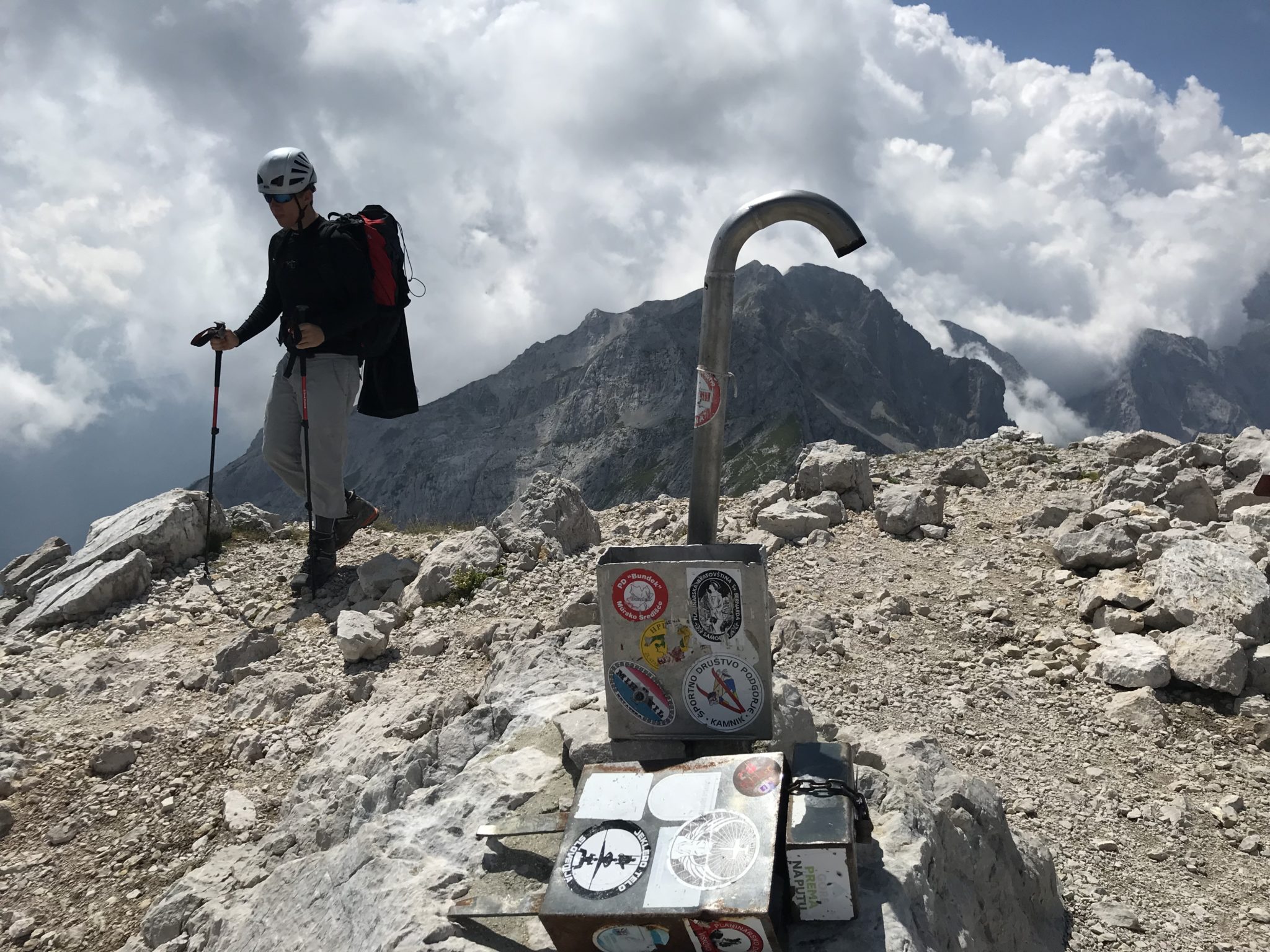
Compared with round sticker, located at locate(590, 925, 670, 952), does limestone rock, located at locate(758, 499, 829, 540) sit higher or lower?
higher

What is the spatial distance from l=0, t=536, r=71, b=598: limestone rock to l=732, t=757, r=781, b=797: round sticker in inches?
344

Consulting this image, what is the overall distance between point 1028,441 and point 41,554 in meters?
15.9

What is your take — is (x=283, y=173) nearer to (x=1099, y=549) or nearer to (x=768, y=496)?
(x=768, y=496)

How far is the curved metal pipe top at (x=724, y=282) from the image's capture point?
4137mm

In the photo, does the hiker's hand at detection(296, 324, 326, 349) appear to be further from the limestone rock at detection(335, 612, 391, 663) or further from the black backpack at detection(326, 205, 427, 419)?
the limestone rock at detection(335, 612, 391, 663)

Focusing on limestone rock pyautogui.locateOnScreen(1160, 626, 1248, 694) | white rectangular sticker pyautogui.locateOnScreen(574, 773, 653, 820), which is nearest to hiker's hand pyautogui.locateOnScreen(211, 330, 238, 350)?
white rectangular sticker pyautogui.locateOnScreen(574, 773, 653, 820)

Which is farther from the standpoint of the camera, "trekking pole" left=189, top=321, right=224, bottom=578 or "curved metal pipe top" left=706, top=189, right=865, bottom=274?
"trekking pole" left=189, top=321, right=224, bottom=578

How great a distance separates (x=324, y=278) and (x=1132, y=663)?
694 cm

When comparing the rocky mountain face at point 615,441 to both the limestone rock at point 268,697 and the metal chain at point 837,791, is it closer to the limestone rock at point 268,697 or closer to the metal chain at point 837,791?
the limestone rock at point 268,697

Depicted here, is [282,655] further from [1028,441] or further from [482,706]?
[1028,441]

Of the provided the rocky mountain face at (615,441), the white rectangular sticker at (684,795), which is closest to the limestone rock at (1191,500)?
the white rectangular sticker at (684,795)

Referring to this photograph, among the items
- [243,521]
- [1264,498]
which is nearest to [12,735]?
[243,521]

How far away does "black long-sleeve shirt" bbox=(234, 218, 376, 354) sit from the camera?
7.31 meters

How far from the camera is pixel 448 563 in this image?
7934mm
